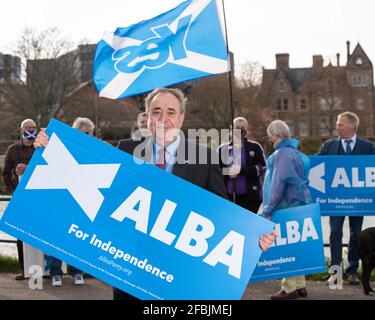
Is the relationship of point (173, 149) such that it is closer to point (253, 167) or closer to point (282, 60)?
point (253, 167)

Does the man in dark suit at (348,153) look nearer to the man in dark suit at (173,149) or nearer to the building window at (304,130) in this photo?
the man in dark suit at (173,149)

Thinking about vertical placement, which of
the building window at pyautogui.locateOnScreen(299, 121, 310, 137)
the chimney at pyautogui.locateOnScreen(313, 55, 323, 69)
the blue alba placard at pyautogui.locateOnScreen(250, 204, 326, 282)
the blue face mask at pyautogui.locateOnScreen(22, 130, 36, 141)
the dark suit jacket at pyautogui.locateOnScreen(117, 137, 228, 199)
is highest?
the chimney at pyautogui.locateOnScreen(313, 55, 323, 69)

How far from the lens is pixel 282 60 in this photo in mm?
116062

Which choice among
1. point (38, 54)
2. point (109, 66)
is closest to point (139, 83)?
point (109, 66)

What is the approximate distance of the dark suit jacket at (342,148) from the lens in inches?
340

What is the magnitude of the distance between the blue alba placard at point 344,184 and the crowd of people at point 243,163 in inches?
7.6

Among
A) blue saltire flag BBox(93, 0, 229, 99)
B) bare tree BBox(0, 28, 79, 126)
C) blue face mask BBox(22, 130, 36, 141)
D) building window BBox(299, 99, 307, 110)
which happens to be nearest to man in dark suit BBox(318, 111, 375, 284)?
blue saltire flag BBox(93, 0, 229, 99)

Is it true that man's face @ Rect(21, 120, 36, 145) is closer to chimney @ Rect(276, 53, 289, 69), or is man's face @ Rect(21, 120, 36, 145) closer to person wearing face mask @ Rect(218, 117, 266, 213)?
person wearing face mask @ Rect(218, 117, 266, 213)

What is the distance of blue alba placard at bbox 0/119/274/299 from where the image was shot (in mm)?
3797

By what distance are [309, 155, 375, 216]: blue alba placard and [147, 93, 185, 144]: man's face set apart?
16.1ft

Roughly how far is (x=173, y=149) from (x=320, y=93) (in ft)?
291

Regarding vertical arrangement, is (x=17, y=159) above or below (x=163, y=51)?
below

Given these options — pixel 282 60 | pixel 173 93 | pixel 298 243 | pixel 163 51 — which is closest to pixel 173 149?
pixel 173 93

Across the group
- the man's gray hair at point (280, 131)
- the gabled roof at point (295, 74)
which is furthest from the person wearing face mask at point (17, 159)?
the gabled roof at point (295, 74)
